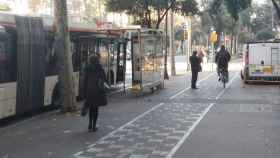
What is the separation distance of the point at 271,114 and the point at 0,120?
24.0 ft

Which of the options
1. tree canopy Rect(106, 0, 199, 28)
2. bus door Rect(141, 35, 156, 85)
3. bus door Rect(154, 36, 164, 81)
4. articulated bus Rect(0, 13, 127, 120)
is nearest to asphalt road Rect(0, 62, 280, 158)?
articulated bus Rect(0, 13, 127, 120)

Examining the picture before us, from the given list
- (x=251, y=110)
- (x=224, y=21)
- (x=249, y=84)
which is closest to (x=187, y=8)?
(x=249, y=84)

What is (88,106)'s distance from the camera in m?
12.8

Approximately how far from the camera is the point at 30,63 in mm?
15812

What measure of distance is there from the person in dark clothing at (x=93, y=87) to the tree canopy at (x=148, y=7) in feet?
65.7

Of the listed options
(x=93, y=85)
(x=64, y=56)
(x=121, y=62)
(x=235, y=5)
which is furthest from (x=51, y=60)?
(x=235, y=5)

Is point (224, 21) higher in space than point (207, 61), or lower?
higher

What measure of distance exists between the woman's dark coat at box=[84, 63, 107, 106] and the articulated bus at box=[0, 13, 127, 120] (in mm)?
2563

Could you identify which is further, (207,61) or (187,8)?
(207,61)

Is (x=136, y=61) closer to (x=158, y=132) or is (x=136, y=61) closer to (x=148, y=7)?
(x=158, y=132)

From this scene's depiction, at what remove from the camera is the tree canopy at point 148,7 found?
1288 inches

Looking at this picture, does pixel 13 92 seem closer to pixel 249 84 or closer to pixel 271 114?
pixel 271 114

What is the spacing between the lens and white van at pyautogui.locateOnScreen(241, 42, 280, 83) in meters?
28.4

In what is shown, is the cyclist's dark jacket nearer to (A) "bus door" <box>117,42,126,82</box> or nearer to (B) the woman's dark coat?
(A) "bus door" <box>117,42,126,82</box>
